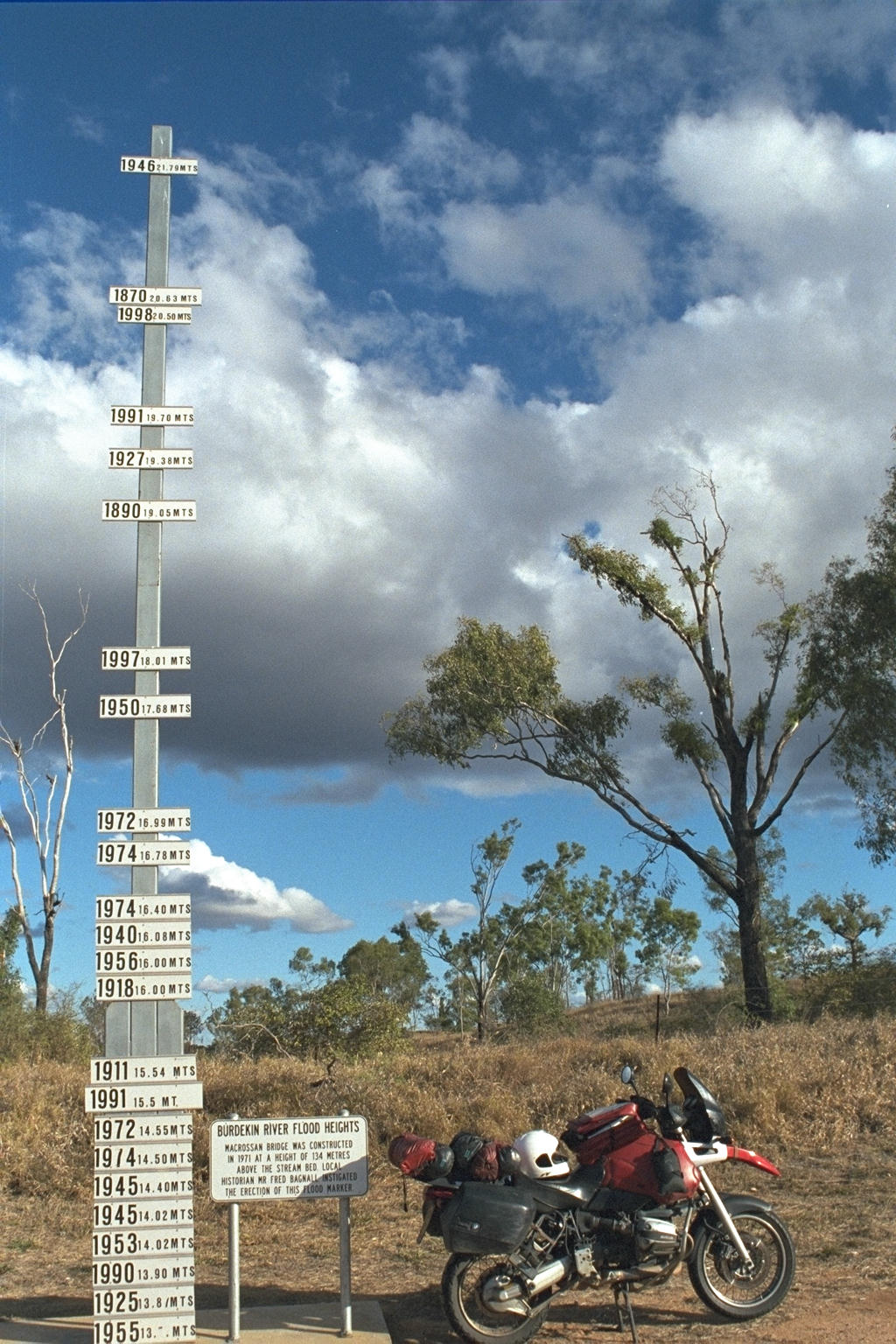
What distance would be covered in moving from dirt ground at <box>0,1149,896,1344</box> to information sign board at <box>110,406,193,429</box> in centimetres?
518

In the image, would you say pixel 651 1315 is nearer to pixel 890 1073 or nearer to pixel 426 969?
pixel 890 1073

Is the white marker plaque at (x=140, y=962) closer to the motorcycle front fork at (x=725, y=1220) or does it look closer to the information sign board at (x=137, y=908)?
the information sign board at (x=137, y=908)

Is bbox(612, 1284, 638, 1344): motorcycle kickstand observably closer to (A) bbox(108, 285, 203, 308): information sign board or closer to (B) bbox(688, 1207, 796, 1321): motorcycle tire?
(B) bbox(688, 1207, 796, 1321): motorcycle tire

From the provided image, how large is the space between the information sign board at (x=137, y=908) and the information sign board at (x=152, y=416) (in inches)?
106

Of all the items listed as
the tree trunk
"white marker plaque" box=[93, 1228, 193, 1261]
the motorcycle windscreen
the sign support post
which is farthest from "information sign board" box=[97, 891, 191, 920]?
the tree trunk

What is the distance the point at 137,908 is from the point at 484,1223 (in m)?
2.45

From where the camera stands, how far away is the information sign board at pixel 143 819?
21.2 feet

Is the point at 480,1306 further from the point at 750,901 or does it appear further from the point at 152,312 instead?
the point at 750,901

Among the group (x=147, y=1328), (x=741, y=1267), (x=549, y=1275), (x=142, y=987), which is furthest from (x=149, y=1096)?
(x=741, y=1267)

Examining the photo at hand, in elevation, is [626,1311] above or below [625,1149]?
below

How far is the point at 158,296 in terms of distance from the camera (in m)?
7.16

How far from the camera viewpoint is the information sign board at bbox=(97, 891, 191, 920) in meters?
6.42

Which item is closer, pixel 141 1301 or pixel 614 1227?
pixel 141 1301

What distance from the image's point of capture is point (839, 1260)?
798 centimetres
